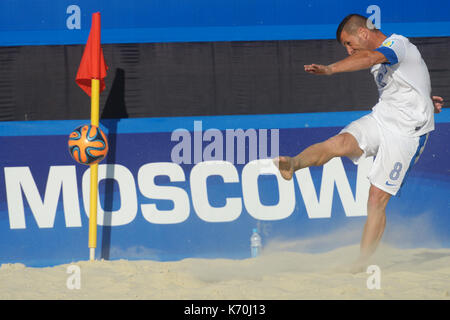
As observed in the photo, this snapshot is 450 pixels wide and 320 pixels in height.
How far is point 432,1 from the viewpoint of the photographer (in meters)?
4.49

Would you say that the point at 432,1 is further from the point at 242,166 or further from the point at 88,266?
the point at 88,266

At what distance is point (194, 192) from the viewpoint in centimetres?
448

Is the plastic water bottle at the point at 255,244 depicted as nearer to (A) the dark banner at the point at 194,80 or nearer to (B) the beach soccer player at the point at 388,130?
(A) the dark banner at the point at 194,80

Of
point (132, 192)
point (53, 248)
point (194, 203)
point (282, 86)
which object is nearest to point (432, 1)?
point (282, 86)

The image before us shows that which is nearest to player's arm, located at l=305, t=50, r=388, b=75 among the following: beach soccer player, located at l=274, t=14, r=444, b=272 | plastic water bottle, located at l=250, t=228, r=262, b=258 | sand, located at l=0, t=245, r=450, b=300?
beach soccer player, located at l=274, t=14, r=444, b=272

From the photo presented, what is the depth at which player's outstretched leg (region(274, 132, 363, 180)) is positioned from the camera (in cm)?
325

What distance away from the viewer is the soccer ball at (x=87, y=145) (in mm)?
3928

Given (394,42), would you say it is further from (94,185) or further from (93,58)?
(94,185)

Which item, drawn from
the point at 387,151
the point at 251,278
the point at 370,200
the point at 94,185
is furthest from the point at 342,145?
the point at 94,185

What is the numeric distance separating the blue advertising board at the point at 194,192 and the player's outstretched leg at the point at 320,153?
96 centimetres
